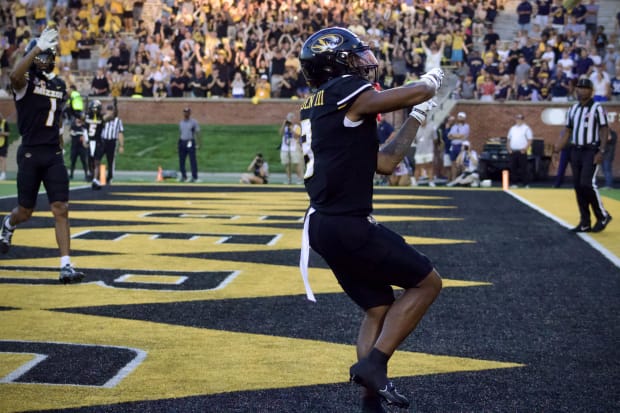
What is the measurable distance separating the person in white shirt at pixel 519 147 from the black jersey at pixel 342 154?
64.1 ft

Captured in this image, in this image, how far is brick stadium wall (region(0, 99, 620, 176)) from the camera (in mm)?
27891

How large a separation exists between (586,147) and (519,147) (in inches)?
454

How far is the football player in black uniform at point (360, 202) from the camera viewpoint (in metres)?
4.03

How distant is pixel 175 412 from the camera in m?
4.39

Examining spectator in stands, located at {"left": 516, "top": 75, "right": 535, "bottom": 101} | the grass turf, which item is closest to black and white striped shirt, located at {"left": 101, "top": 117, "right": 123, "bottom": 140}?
the grass turf

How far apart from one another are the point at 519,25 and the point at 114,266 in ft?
73.9

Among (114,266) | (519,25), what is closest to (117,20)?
(519,25)

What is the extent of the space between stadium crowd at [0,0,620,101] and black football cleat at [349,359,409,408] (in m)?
22.3

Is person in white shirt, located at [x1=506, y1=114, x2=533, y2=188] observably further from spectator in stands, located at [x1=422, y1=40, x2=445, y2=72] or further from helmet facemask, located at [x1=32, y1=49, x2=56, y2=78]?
helmet facemask, located at [x1=32, y1=49, x2=56, y2=78]

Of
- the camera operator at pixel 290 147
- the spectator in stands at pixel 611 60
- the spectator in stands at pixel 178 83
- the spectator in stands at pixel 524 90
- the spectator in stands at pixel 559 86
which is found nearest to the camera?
the camera operator at pixel 290 147

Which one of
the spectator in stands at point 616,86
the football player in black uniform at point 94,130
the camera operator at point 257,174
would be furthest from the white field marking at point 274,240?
the spectator in stands at point 616,86

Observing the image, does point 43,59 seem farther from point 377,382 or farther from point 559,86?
point 559,86

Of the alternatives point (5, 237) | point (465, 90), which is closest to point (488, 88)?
point (465, 90)

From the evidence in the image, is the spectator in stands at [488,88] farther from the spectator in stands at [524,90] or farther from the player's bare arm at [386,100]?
the player's bare arm at [386,100]
